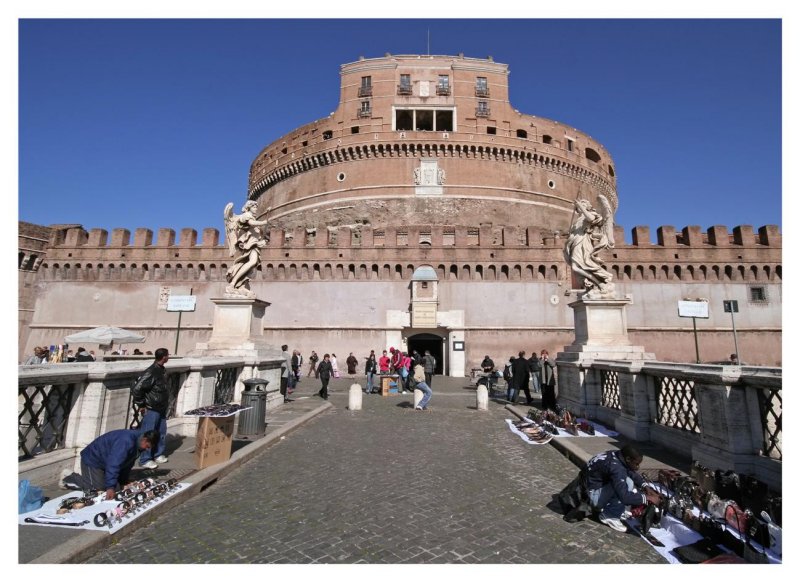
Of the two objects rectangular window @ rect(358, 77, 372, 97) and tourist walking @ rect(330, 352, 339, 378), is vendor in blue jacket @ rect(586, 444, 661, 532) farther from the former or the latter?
rectangular window @ rect(358, 77, 372, 97)

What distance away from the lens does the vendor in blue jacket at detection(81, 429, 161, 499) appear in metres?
4.05

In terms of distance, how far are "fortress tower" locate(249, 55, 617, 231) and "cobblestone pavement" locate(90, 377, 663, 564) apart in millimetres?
26071

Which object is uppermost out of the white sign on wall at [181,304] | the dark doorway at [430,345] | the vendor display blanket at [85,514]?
the white sign on wall at [181,304]

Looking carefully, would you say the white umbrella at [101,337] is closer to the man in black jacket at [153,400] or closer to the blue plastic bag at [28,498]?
the man in black jacket at [153,400]

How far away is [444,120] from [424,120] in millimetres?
1734

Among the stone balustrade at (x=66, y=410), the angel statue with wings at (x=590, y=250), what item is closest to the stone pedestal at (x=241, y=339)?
the stone balustrade at (x=66, y=410)

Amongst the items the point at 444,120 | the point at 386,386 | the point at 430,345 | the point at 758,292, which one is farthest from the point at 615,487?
the point at 444,120

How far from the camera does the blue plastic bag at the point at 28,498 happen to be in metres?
3.58

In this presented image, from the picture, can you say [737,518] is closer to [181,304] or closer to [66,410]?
[66,410]

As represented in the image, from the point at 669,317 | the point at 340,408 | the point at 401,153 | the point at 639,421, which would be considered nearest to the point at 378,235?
the point at 401,153

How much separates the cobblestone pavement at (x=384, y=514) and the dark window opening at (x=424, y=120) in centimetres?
3158

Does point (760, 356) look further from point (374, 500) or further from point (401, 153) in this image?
point (374, 500)

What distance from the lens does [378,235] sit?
25547 mm

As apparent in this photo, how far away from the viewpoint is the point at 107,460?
408 centimetres
